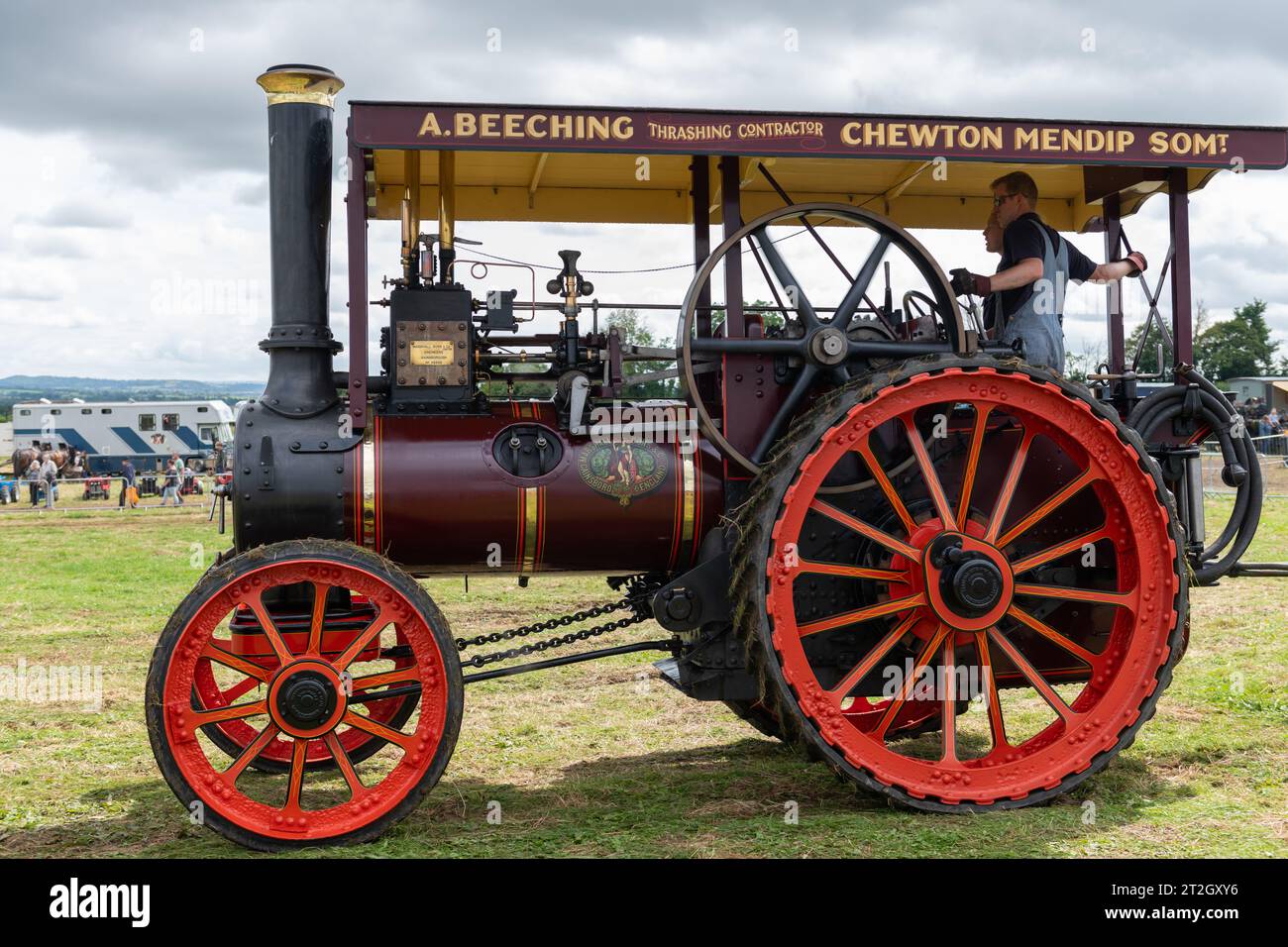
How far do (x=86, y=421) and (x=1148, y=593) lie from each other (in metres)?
40.2

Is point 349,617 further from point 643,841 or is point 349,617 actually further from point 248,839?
point 643,841

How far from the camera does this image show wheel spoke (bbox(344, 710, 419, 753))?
440cm

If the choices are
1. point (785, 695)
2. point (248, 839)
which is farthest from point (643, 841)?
point (248, 839)

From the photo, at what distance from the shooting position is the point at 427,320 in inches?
197

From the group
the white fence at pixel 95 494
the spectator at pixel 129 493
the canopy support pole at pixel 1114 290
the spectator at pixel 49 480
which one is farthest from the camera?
the white fence at pixel 95 494

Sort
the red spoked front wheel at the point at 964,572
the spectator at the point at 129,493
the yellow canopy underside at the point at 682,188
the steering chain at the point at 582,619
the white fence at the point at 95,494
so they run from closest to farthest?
1. the red spoked front wheel at the point at 964,572
2. the steering chain at the point at 582,619
3. the yellow canopy underside at the point at 682,188
4. the spectator at the point at 129,493
5. the white fence at the point at 95,494

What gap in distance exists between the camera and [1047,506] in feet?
15.9

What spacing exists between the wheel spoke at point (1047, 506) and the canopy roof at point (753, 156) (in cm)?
126

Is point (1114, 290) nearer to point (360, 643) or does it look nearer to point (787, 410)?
point (787, 410)

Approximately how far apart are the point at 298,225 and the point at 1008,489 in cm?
303

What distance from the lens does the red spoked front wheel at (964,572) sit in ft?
14.9

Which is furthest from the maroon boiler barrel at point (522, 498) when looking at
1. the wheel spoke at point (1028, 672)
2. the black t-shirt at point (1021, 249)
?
the black t-shirt at point (1021, 249)

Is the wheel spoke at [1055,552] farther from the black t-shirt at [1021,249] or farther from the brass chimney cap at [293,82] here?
the brass chimney cap at [293,82]

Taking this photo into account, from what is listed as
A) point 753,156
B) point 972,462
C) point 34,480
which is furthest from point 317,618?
point 34,480
